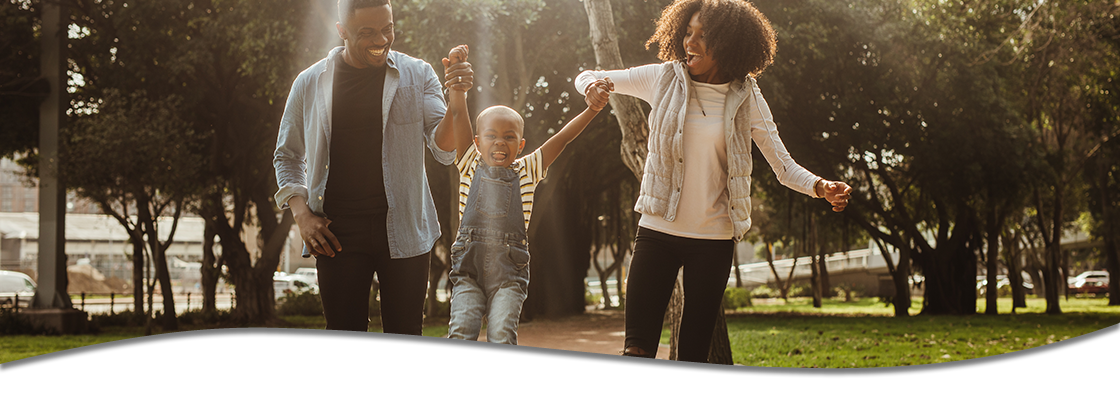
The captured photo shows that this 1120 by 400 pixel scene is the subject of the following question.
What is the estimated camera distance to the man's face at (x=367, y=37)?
2.50 meters

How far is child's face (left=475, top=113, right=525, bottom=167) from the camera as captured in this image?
2570 mm

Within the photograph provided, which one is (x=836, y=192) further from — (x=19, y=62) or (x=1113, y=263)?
(x=1113, y=263)

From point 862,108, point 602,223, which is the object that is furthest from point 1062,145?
point 602,223

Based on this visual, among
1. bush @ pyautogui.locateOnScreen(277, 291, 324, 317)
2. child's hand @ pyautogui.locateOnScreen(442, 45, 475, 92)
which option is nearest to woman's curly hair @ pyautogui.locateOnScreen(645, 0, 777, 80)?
child's hand @ pyautogui.locateOnScreen(442, 45, 475, 92)

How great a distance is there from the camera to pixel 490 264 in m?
2.49

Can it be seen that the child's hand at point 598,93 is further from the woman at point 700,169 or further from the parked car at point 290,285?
the parked car at point 290,285

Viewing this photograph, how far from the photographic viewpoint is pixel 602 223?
15219mm

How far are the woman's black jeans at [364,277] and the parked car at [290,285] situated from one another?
38.2ft

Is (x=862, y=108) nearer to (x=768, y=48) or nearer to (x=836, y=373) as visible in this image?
(x=836, y=373)

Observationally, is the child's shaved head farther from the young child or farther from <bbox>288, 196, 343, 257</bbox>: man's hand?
<bbox>288, 196, 343, 257</bbox>: man's hand

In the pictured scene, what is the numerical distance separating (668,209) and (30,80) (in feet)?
18.0

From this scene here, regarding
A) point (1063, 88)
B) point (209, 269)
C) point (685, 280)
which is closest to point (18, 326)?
point (209, 269)

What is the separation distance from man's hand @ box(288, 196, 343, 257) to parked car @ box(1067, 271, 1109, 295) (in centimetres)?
2542

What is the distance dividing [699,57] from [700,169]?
387 millimetres
